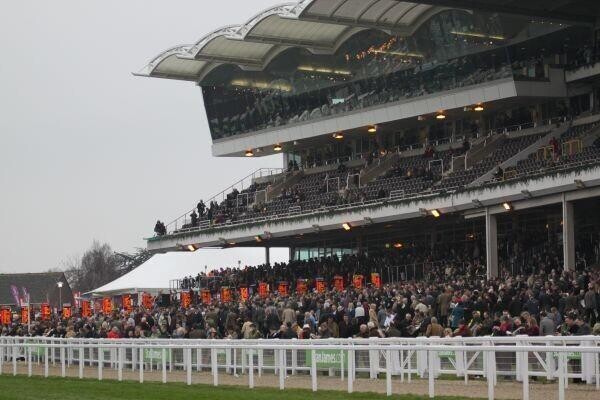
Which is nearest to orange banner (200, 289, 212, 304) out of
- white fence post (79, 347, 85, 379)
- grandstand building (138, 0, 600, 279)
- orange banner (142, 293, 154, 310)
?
orange banner (142, 293, 154, 310)

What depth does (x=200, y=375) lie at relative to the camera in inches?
1081

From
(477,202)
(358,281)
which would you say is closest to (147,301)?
(358,281)

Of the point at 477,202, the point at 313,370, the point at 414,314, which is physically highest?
the point at 477,202

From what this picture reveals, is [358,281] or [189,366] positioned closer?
[189,366]

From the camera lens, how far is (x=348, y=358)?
2288 cm

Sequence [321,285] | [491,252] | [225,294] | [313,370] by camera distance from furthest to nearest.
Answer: [225,294] < [321,285] < [491,252] < [313,370]

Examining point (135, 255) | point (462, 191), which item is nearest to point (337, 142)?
point (462, 191)

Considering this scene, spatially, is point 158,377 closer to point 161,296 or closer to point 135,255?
point 161,296

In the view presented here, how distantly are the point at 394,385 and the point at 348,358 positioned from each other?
0.90 metres

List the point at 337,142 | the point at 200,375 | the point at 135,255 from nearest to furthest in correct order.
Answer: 1. the point at 200,375
2. the point at 337,142
3. the point at 135,255

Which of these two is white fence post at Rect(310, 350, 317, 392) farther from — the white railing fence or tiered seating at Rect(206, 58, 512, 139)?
tiered seating at Rect(206, 58, 512, 139)

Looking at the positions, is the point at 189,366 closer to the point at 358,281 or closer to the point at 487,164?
the point at 358,281

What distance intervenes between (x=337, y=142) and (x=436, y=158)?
406 inches

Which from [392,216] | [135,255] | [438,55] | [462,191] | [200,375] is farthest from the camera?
[135,255]
